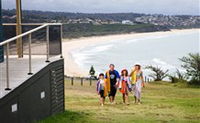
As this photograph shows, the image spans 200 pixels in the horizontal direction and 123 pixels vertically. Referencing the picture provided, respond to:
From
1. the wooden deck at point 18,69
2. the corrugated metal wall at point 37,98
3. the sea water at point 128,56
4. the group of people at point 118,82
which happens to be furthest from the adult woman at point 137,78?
the sea water at point 128,56

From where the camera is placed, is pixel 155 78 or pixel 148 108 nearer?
pixel 148 108

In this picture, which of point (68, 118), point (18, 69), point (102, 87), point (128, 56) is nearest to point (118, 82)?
point (102, 87)

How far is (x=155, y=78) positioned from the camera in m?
38.4

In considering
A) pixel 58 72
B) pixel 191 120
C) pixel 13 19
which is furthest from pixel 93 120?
pixel 13 19

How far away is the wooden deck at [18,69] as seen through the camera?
8.41 meters

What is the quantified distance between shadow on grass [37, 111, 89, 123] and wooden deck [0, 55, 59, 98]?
3.63ft

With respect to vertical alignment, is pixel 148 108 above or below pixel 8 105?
below

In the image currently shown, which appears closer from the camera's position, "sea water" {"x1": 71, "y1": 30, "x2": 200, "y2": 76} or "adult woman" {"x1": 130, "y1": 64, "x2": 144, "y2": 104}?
"adult woman" {"x1": 130, "y1": 64, "x2": 144, "y2": 104}

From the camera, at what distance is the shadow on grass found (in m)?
10.0

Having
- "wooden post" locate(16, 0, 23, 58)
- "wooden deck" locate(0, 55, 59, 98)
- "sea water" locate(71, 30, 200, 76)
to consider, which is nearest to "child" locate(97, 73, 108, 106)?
"wooden post" locate(16, 0, 23, 58)

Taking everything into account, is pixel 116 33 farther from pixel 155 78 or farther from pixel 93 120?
pixel 93 120

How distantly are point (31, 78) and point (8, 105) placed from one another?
48.8 inches

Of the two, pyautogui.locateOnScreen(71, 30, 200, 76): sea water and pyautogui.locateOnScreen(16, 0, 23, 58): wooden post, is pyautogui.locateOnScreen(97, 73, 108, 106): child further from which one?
pyautogui.locateOnScreen(71, 30, 200, 76): sea water

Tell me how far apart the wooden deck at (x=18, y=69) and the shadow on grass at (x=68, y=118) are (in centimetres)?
111
